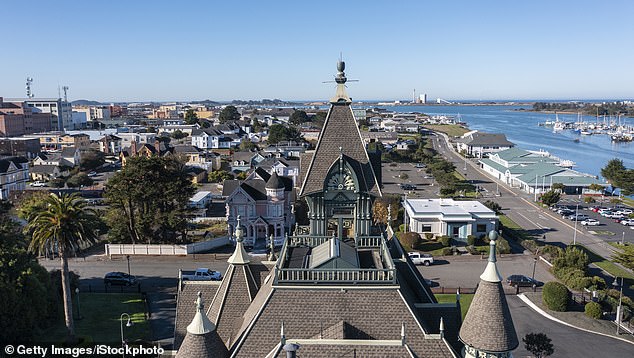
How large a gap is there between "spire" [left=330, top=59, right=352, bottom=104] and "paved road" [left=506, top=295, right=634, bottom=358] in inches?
875

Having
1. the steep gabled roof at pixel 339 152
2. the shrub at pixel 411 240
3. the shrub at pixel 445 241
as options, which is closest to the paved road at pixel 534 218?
the shrub at pixel 445 241

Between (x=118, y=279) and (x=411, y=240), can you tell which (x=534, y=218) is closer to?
(x=411, y=240)

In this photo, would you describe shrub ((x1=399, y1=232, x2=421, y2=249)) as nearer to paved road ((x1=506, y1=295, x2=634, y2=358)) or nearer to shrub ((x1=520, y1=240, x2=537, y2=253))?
shrub ((x1=520, y1=240, x2=537, y2=253))

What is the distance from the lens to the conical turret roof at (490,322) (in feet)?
44.2

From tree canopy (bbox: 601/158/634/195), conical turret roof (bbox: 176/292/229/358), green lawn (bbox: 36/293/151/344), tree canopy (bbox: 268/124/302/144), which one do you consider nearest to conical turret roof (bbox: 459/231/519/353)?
conical turret roof (bbox: 176/292/229/358)

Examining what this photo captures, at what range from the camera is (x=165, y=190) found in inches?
2082

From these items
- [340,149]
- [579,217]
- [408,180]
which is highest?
[340,149]

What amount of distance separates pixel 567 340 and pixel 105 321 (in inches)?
1364

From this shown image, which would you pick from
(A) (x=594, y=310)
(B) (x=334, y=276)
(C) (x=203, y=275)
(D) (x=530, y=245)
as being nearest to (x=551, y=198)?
(D) (x=530, y=245)

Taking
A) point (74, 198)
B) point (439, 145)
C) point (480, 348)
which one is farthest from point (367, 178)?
point (439, 145)

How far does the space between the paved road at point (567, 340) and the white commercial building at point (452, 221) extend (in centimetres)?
2189

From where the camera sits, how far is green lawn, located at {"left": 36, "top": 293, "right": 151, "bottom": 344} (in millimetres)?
32781

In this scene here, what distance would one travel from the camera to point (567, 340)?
33156 millimetres

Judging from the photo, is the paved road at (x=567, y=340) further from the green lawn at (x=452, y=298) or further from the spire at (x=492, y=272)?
the spire at (x=492, y=272)
